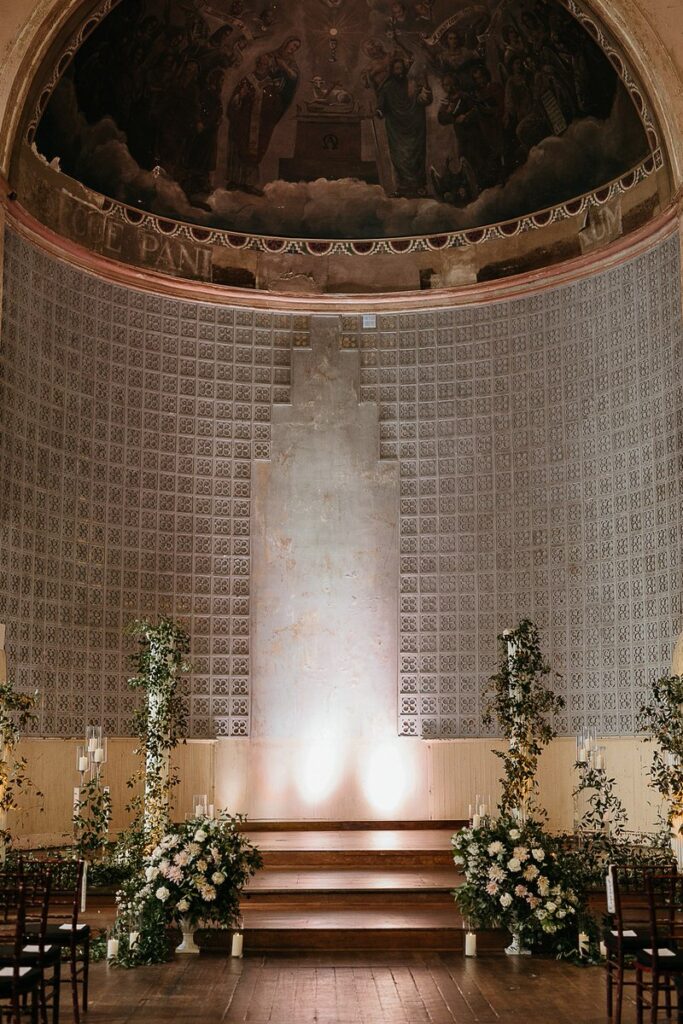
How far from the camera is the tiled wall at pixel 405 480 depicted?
18.5 metres

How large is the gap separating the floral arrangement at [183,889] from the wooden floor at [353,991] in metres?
0.33

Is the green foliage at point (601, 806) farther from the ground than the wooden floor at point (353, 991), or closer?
farther from the ground

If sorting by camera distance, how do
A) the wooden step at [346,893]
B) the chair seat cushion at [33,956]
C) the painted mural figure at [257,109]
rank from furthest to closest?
the painted mural figure at [257,109] < the wooden step at [346,893] < the chair seat cushion at [33,956]

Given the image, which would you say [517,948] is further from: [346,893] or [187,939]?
[187,939]

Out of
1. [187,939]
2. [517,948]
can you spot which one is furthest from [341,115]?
[517,948]

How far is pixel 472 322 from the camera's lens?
21844 mm

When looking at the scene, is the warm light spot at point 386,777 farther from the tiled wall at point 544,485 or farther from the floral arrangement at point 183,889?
the floral arrangement at point 183,889

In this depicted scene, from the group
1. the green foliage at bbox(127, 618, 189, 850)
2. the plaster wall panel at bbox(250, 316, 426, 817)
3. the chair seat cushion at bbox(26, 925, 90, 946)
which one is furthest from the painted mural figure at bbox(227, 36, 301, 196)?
the chair seat cushion at bbox(26, 925, 90, 946)

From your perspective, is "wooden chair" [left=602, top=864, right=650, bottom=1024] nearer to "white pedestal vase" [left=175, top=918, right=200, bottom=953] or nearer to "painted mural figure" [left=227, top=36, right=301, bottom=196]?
"white pedestal vase" [left=175, top=918, right=200, bottom=953]

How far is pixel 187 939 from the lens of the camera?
1251 centimetres

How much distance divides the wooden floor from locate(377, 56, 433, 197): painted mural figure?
573 inches

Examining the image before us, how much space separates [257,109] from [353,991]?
16.2 metres

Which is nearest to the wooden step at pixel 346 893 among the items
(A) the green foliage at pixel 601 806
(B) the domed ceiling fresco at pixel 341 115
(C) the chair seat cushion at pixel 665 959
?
(A) the green foliage at pixel 601 806

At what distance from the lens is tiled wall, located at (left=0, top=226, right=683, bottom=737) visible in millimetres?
18500
